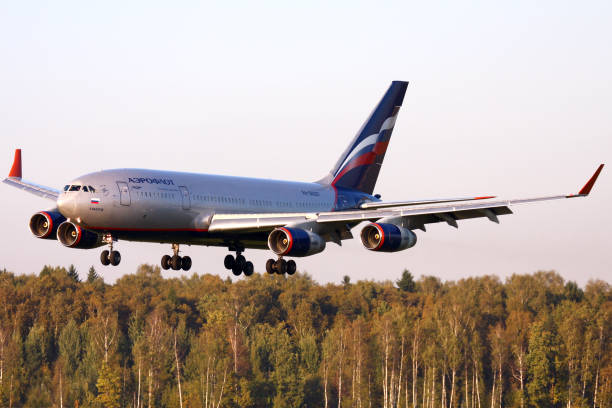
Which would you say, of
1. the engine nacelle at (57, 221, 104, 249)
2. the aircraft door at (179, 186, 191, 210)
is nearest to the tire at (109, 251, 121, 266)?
the engine nacelle at (57, 221, 104, 249)

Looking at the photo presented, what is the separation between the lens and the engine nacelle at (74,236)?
59.5m

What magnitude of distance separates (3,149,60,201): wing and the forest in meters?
59.1

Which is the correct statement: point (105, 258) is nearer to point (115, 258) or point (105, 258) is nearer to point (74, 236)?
point (115, 258)

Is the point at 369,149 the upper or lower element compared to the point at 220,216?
upper

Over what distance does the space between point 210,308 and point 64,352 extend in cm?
2830

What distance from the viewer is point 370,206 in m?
67.8

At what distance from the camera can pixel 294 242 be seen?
57.7 metres

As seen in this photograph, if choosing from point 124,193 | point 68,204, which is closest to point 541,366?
point 124,193

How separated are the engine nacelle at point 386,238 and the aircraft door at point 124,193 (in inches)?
510

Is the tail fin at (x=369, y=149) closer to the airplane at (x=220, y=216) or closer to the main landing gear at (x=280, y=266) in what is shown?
the airplane at (x=220, y=216)

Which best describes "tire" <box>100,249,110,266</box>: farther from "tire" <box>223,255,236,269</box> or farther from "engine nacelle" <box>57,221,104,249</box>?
"tire" <box>223,255,236,269</box>

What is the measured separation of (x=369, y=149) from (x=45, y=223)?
24.3m

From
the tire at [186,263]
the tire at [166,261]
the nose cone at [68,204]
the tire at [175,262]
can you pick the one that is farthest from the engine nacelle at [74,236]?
the tire at [186,263]

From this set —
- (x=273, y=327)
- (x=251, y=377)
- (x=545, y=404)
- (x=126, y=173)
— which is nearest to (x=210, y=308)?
(x=273, y=327)
